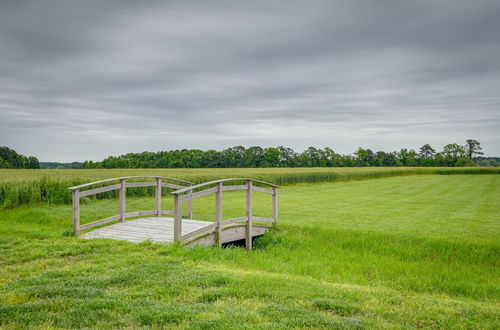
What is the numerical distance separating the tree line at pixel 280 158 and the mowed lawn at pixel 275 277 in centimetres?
6589

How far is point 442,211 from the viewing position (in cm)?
1647

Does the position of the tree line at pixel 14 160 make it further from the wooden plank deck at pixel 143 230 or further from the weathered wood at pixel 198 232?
the weathered wood at pixel 198 232

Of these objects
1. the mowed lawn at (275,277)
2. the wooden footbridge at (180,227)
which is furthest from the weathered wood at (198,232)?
the mowed lawn at (275,277)

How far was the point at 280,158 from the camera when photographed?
10719cm

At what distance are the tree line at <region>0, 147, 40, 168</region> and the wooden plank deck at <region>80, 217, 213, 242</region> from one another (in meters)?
54.3

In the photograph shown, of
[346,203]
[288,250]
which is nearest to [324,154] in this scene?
[346,203]

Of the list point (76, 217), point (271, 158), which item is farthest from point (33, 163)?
point (76, 217)

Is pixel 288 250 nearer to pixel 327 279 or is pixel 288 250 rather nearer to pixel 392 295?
pixel 327 279

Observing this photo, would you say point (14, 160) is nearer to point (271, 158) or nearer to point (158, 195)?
point (158, 195)

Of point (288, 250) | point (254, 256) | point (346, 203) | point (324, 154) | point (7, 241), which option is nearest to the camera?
point (7, 241)

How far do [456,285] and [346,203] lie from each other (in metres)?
12.0

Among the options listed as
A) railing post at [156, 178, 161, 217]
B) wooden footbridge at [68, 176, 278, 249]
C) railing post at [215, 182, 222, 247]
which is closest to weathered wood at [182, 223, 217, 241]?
wooden footbridge at [68, 176, 278, 249]

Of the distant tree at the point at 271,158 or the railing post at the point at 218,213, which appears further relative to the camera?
the distant tree at the point at 271,158

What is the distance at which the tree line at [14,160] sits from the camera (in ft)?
189
